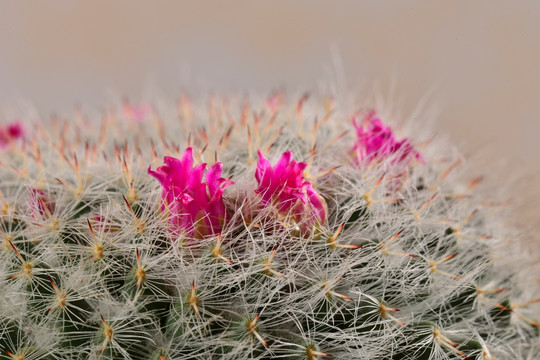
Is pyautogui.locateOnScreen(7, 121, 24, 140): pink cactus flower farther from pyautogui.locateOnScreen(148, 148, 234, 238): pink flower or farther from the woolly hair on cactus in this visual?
pyautogui.locateOnScreen(148, 148, 234, 238): pink flower

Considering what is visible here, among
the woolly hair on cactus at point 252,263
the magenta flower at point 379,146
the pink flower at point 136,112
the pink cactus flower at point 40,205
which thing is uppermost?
the magenta flower at point 379,146

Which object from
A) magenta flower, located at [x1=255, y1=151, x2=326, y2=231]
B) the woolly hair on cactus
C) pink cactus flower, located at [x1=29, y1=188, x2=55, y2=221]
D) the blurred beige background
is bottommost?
the blurred beige background

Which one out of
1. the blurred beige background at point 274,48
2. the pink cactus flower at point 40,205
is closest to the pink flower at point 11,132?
the pink cactus flower at point 40,205

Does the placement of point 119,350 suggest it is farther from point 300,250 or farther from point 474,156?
point 474,156

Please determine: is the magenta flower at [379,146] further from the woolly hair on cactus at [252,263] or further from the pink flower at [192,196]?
the pink flower at [192,196]

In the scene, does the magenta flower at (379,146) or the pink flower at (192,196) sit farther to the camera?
the magenta flower at (379,146)

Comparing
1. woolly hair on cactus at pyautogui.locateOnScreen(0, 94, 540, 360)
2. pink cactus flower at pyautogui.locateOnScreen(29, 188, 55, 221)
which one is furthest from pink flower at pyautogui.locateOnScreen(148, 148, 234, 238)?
pink cactus flower at pyautogui.locateOnScreen(29, 188, 55, 221)

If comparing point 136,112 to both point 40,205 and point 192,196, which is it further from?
point 192,196
